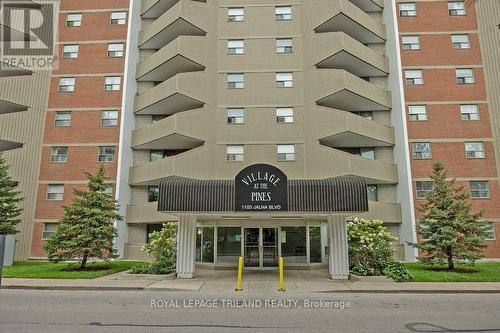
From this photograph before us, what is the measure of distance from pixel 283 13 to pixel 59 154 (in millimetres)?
19378

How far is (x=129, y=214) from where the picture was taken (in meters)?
A: 25.2

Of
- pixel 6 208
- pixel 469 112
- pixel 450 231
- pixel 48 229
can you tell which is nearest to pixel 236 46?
pixel 469 112

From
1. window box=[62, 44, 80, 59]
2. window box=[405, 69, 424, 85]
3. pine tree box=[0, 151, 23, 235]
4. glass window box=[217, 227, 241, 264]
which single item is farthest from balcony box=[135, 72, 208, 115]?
window box=[405, 69, 424, 85]

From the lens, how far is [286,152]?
2461 centimetres

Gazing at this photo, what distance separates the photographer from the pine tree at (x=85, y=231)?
56.2 feet

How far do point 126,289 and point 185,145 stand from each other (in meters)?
14.0

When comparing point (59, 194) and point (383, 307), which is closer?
point (383, 307)

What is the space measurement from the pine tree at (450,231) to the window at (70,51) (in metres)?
26.4

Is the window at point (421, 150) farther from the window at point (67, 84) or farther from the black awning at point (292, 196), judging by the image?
the window at point (67, 84)

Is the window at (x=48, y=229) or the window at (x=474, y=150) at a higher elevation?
the window at (x=474, y=150)

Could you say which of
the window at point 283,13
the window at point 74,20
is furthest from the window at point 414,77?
the window at point 74,20

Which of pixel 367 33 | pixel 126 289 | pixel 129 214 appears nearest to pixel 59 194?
pixel 129 214

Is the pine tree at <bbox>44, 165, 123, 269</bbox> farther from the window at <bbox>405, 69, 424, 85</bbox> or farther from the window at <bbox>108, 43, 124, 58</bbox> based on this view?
the window at <bbox>405, 69, 424, 85</bbox>

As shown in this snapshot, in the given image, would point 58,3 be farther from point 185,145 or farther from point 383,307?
point 383,307
